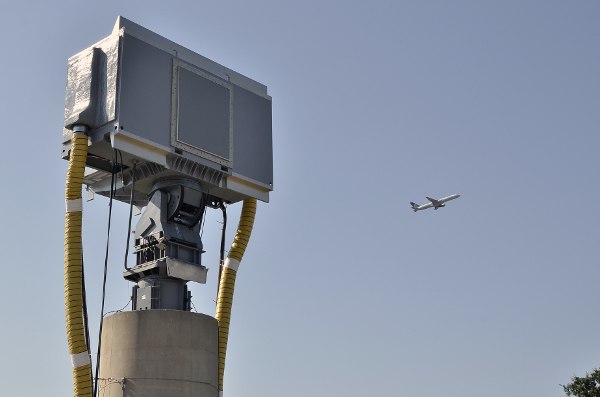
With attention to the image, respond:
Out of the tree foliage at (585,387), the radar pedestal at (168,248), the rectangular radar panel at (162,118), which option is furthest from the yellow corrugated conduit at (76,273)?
the tree foliage at (585,387)

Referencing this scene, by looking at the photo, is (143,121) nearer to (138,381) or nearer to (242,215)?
(242,215)

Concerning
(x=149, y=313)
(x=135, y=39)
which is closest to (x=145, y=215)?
(x=149, y=313)

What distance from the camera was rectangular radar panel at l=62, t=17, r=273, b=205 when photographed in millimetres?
35906

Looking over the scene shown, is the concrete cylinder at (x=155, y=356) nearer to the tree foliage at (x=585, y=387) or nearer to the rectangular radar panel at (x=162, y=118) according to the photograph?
the rectangular radar panel at (x=162, y=118)

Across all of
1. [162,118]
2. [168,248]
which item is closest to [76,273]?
[168,248]

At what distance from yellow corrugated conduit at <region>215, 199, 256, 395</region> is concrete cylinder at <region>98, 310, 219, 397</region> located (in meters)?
2.82

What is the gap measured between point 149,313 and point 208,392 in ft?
13.6

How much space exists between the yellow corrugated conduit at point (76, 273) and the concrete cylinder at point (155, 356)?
1055mm

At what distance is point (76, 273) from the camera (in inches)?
1390

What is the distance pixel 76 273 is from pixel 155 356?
15.7 feet

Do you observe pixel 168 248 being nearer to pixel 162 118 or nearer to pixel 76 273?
pixel 76 273

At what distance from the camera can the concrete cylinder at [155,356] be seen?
112ft

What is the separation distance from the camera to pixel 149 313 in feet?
115

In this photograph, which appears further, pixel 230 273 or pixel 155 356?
pixel 230 273
